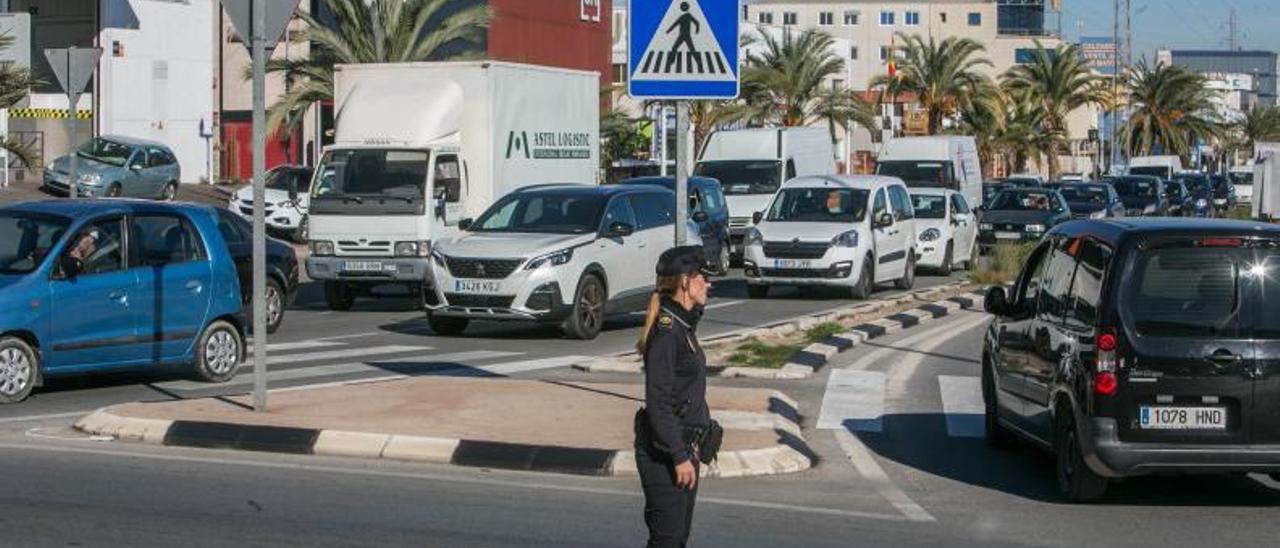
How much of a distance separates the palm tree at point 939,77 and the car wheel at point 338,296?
4389cm

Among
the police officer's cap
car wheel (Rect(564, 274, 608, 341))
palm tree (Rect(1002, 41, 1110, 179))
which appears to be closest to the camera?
the police officer's cap

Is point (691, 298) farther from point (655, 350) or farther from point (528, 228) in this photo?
point (528, 228)

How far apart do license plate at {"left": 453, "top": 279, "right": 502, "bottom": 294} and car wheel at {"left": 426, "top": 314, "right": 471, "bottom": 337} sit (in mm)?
797

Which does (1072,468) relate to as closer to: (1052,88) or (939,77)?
(939,77)

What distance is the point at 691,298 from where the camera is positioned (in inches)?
277

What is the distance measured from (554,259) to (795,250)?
7.79 meters

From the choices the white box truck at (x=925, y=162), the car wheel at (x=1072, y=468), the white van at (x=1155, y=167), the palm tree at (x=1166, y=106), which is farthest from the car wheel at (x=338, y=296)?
the palm tree at (x=1166, y=106)

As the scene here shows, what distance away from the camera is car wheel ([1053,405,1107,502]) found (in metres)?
10.3

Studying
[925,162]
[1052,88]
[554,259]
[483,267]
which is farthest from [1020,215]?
[1052,88]

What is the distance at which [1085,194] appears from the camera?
156ft

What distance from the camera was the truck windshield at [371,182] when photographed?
80.5 feet

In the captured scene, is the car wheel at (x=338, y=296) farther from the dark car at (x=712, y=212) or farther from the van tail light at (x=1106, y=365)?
the van tail light at (x=1106, y=365)

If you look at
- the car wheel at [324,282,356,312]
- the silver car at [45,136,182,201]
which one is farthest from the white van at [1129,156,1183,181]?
the car wheel at [324,282,356,312]

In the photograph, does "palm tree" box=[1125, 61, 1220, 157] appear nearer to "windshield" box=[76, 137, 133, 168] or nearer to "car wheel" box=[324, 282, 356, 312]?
"windshield" box=[76, 137, 133, 168]
